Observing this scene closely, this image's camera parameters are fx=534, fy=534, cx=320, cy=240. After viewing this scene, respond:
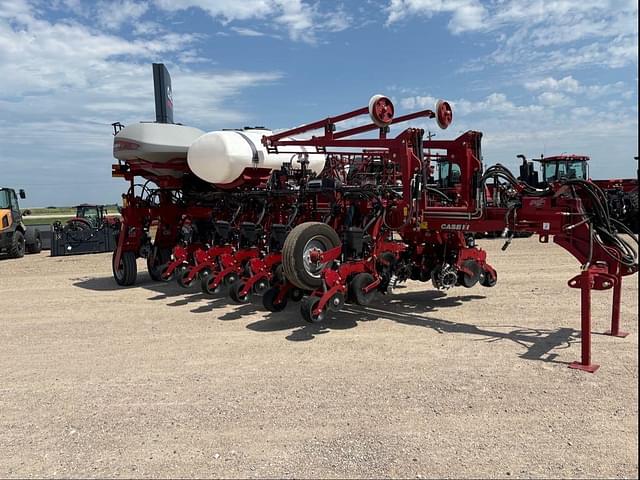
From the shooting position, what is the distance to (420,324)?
5.96 m

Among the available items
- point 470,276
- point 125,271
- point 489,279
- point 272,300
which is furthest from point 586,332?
point 125,271

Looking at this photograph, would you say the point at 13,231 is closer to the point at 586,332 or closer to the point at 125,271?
the point at 125,271

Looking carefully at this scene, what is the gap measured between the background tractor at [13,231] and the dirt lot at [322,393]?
9.08m

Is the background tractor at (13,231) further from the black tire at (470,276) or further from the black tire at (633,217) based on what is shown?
the black tire at (633,217)

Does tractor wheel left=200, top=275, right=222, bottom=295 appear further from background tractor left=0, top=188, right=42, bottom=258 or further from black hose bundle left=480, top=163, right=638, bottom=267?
background tractor left=0, top=188, right=42, bottom=258

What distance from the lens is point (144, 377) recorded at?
4.45 m

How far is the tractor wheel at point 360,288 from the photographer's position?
5980mm

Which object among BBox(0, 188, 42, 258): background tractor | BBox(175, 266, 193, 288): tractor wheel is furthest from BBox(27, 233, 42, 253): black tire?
BBox(175, 266, 193, 288): tractor wheel

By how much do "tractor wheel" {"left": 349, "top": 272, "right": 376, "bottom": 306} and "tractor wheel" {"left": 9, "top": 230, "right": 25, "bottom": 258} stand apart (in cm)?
1254

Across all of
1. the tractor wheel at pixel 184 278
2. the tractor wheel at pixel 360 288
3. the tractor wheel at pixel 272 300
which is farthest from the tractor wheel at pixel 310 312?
the tractor wheel at pixel 184 278

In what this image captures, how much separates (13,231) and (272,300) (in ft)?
38.4

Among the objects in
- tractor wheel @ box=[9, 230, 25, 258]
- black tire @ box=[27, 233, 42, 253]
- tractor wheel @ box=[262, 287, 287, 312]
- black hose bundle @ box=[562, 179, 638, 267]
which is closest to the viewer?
black hose bundle @ box=[562, 179, 638, 267]

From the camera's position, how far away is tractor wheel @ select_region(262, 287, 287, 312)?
658 centimetres

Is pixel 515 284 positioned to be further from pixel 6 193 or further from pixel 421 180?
pixel 6 193
